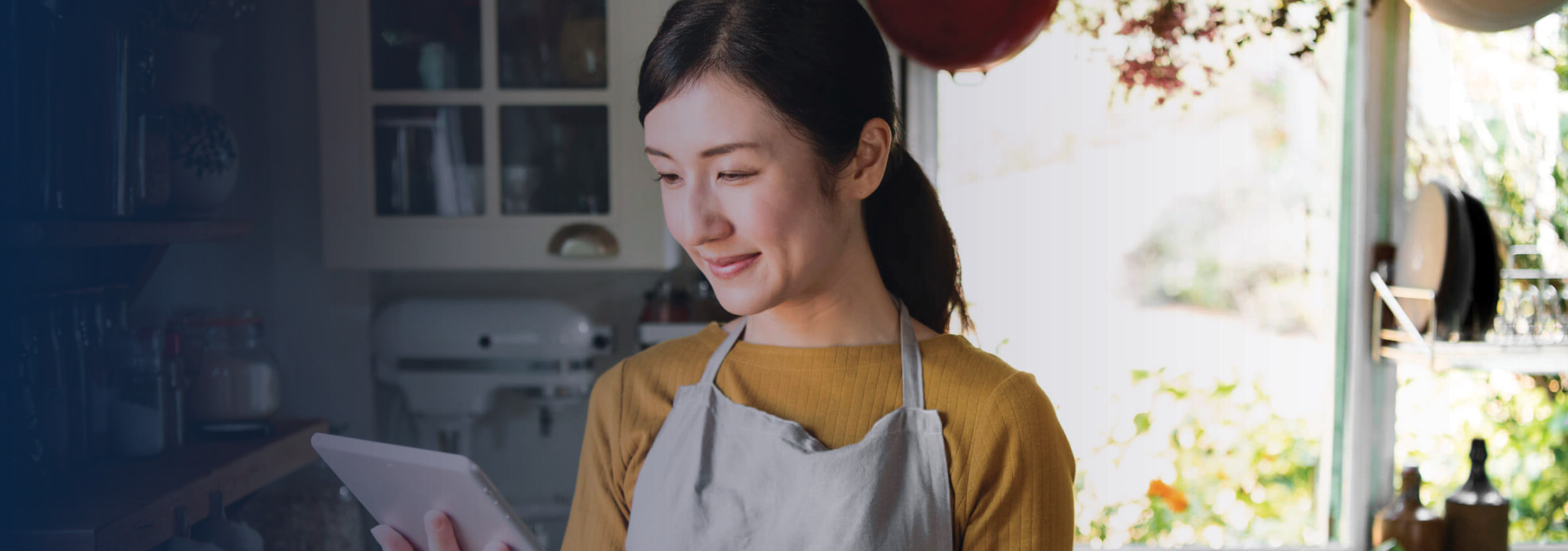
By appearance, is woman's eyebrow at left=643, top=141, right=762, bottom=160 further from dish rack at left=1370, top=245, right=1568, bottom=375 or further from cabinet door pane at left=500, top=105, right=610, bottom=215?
dish rack at left=1370, top=245, right=1568, bottom=375

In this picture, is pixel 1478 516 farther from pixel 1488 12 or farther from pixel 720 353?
pixel 720 353

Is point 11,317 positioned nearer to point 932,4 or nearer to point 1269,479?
point 932,4

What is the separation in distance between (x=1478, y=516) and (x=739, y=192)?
5.25ft

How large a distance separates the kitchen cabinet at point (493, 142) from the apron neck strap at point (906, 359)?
73 centimetres

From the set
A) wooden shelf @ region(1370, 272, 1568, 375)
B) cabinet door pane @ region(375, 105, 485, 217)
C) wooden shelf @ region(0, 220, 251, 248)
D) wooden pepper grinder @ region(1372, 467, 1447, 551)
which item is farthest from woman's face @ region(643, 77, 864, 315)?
wooden pepper grinder @ region(1372, 467, 1447, 551)

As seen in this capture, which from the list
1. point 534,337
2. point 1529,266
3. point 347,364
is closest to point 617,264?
point 534,337

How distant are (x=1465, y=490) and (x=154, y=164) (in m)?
2.18

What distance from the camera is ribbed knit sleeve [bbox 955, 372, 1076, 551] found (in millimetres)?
792

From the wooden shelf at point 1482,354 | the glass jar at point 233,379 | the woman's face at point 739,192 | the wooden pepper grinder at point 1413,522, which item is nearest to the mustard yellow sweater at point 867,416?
the woman's face at point 739,192

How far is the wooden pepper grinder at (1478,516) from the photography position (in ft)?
5.46

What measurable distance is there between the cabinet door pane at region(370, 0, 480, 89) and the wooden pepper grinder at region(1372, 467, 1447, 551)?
1.80m

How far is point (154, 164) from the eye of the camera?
54.5 inches

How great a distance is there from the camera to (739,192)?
764 millimetres

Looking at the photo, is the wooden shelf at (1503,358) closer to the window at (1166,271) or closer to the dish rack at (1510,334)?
the dish rack at (1510,334)
